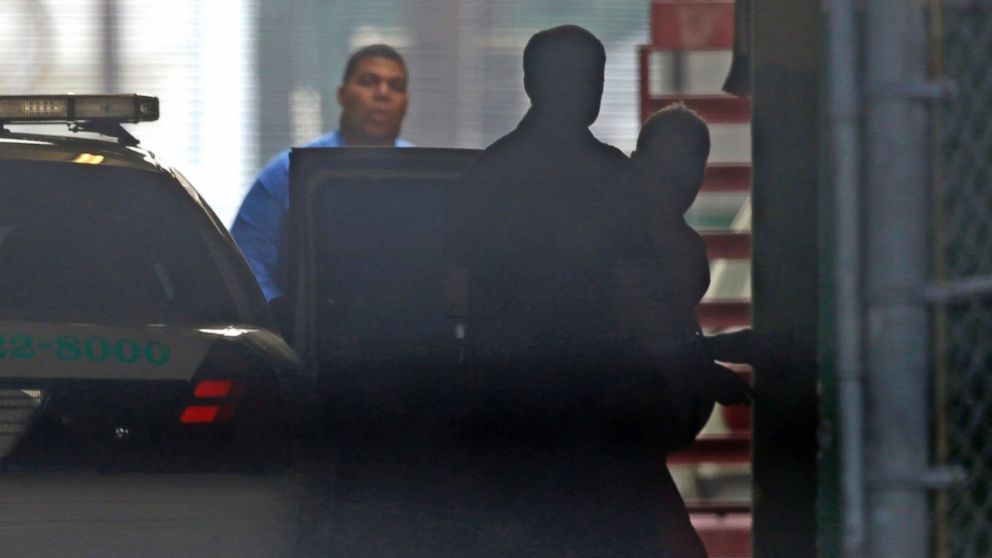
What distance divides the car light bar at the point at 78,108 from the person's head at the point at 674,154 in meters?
1.16

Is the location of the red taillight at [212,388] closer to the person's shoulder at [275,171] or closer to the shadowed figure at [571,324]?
the shadowed figure at [571,324]

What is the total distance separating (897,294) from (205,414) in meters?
1.42

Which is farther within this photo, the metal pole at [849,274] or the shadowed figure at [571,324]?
the shadowed figure at [571,324]

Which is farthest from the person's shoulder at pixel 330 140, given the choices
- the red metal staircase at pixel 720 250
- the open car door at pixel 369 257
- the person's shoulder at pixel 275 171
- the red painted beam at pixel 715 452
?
the red painted beam at pixel 715 452

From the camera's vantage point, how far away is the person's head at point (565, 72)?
13.0ft

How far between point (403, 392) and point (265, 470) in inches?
49.5

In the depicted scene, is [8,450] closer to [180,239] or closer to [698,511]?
[180,239]

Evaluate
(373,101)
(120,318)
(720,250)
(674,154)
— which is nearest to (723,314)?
(720,250)

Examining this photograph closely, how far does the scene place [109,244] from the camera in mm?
3914

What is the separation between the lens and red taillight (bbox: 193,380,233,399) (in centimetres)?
364

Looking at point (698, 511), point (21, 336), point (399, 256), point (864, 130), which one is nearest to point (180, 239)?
point (21, 336)

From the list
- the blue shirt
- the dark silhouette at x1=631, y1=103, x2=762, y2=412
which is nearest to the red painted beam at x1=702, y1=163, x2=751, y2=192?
the blue shirt

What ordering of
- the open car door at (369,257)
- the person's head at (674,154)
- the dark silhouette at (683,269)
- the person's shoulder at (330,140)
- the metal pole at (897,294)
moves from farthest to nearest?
the person's shoulder at (330,140) < the open car door at (369,257) < the person's head at (674,154) < the dark silhouette at (683,269) < the metal pole at (897,294)

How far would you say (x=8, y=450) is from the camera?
3453mm
